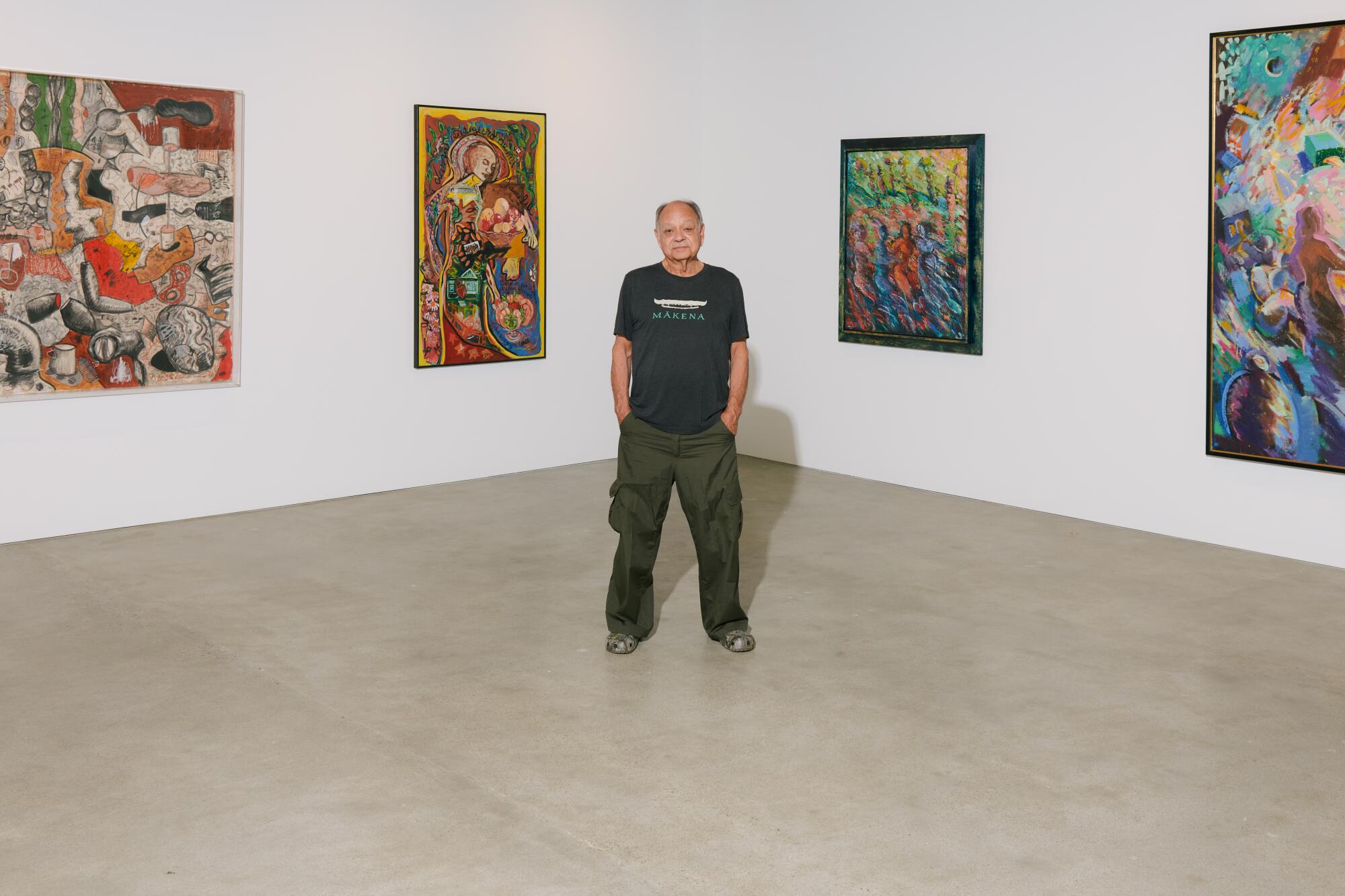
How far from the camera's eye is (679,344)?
4.93 meters

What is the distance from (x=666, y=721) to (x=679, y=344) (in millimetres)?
1374

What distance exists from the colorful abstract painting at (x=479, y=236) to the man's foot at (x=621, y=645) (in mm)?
3641

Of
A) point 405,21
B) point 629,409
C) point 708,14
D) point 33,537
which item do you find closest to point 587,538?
point 629,409

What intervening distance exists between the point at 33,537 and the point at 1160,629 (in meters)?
5.44

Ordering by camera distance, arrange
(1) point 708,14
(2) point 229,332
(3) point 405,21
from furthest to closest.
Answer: (1) point 708,14, (3) point 405,21, (2) point 229,332

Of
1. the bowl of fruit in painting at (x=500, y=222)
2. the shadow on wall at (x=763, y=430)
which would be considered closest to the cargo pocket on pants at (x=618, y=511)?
the bowl of fruit in painting at (x=500, y=222)

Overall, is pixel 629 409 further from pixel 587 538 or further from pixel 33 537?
pixel 33 537

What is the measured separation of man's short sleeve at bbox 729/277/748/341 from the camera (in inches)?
199

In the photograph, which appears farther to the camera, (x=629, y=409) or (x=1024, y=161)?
(x=1024, y=161)

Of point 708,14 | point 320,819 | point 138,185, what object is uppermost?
point 708,14

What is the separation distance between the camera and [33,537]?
6.88 metres

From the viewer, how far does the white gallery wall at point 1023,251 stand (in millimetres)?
6887

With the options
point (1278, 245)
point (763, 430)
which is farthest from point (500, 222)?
point (1278, 245)

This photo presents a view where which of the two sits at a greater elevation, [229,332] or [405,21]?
[405,21]
